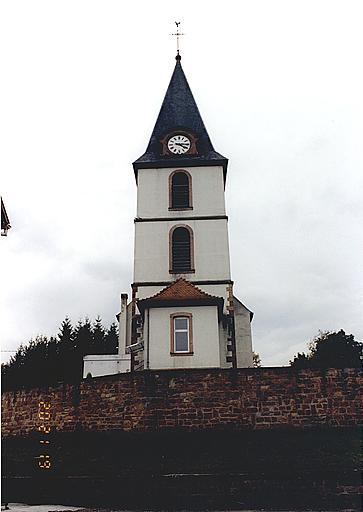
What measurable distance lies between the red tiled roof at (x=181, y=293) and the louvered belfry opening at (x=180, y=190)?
5.01m

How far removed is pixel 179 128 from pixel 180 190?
3.54 m

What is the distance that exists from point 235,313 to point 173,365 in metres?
5.51

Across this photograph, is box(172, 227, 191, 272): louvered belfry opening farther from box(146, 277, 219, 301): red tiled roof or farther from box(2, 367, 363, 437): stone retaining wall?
box(2, 367, 363, 437): stone retaining wall

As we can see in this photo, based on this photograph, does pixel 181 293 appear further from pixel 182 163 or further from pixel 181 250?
pixel 182 163

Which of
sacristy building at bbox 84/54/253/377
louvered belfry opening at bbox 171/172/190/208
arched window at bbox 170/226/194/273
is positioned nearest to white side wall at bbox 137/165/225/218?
sacristy building at bbox 84/54/253/377

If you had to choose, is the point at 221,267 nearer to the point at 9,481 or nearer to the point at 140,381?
the point at 140,381

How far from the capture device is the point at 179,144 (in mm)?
28219

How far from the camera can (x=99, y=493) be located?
15.3 meters

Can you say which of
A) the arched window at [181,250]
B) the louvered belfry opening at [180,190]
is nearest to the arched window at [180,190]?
the louvered belfry opening at [180,190]

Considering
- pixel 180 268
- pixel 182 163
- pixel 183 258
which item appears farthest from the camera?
pixel 182 163

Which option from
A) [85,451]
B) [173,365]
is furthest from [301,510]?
[173,365]

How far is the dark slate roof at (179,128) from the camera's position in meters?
27.4

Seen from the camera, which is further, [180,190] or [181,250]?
[180,190]

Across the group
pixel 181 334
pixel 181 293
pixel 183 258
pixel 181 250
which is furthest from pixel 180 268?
pixel 181 334
